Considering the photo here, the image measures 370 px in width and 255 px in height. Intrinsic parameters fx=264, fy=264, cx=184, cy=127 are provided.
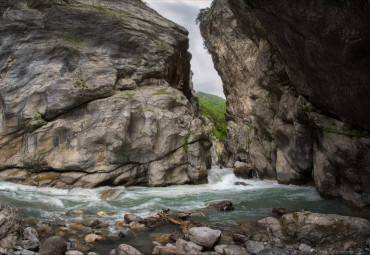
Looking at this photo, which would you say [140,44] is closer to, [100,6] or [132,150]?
[100,6]

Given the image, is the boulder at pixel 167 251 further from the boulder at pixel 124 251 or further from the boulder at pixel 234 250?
the boulder at pixel 234 250

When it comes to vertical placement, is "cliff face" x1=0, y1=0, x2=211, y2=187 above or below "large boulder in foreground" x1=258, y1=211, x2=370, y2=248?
above

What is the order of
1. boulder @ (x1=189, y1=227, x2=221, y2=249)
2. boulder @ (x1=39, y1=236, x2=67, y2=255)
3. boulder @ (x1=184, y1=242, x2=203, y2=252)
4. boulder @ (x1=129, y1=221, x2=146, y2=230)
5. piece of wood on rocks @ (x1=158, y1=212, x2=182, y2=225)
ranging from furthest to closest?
piece of wood on rocks @ (x1=158, y1=212, x2=182, y2=225) → boulder @ (x1=129, y1=221, x2=146, y2=230) → boulder @ (x1=189, y1=227, x2=221, y2=249) → boulder @ (x1=184, y1=242, x2=203, y2=252) → boulder @ (x1=39, y1=236, x2=67, y2=255)

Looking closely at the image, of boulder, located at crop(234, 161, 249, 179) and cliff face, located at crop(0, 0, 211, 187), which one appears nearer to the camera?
cliff face, located at crop(0, 0, 211, 187)

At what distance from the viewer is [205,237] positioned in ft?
22.7

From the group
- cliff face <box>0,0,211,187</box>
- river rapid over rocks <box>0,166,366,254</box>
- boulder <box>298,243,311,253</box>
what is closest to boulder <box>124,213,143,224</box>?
river rapid over rocks <box>0,166,366,254</box>

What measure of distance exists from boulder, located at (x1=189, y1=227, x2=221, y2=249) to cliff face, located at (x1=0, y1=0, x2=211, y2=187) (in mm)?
10734

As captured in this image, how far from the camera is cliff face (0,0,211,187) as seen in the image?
16875mm

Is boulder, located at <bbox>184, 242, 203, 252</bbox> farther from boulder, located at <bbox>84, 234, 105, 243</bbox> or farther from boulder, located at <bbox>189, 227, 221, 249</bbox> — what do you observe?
boulder, located at <bbox>84, 234, 105, 243</bbox>

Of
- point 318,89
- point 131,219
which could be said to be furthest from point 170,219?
point 318,89

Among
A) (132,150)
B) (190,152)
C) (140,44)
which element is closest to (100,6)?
(140,44)

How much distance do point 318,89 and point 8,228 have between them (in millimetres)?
11080

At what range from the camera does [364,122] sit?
9312 mm

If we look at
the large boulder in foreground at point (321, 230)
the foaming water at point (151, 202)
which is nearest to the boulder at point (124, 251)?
the foaming water at point (151, 202)
